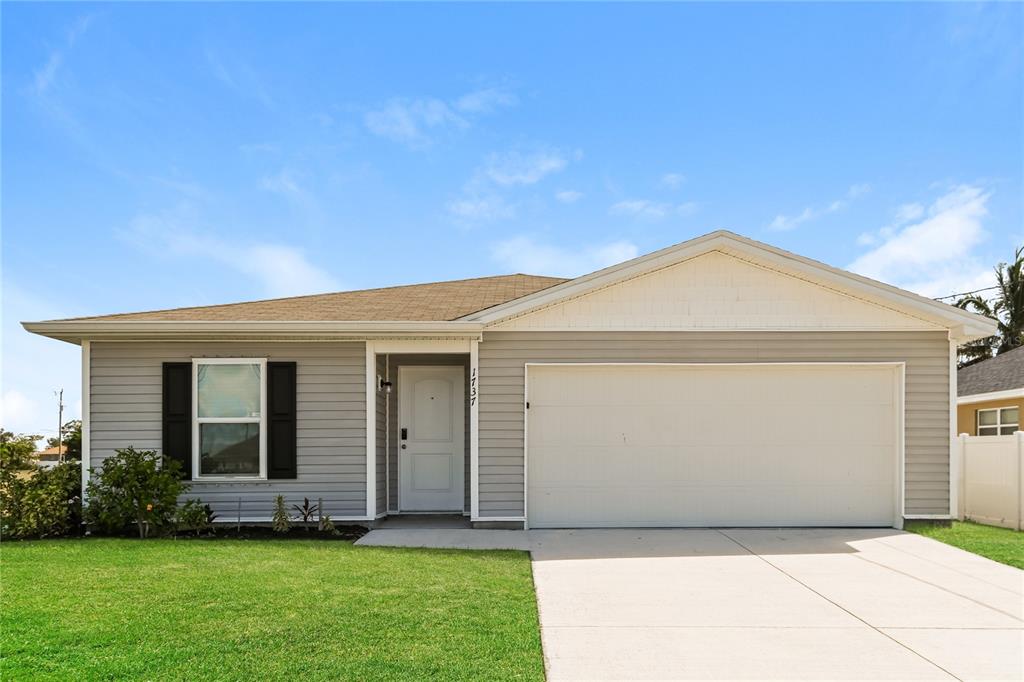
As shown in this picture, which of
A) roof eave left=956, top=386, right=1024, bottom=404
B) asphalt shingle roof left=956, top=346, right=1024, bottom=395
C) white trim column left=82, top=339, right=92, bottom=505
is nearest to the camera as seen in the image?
white trim column left=82, top=339, right=92, bottom=505

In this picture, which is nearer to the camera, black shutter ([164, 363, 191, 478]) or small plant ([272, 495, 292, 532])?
small plant ([272, 495, 292, 532])

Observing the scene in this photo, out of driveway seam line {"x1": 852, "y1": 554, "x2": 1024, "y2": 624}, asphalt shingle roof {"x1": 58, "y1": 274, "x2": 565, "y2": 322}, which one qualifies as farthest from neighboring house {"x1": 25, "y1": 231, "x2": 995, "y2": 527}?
driveway seam line {"x1": 852, "y1": 554, "x2": 1024, "y2": 624}

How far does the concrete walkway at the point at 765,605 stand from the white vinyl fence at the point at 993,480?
2261 millimetres

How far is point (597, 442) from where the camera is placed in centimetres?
929

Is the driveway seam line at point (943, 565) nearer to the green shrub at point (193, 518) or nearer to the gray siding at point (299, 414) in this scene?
the gray siding at point (299, 414)

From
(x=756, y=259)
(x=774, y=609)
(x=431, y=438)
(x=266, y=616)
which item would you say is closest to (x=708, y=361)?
Result: (x=756, y=259)

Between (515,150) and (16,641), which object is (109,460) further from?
(515,150)

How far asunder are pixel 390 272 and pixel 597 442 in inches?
390

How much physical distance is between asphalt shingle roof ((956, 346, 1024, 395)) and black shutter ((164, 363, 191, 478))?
14.2 meters

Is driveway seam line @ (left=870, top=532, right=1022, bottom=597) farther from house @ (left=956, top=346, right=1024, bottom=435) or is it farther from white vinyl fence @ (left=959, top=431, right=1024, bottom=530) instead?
house @ (left=956, top=346, right=1024, bottom=435)

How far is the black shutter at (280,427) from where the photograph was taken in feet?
29.9

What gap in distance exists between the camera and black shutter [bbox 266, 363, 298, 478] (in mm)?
9125

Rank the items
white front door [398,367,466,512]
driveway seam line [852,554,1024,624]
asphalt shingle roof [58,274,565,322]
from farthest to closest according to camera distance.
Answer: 1. white front door [398,367,466,512]
2. asphalt shingle roof [58,274,565,322]
3. driveway seam line [852,554,1024,624]

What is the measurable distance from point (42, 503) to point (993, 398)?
16.0m
